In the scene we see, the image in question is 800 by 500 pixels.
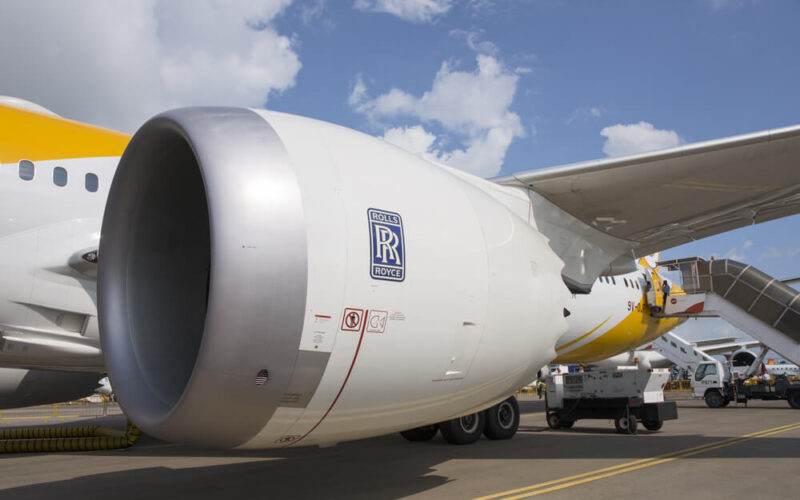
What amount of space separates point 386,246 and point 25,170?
4572 millimetres

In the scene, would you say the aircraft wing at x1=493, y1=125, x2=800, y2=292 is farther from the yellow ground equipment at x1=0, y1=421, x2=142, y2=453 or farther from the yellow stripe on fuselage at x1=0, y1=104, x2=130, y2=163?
the yellow ground equipment at x1=0, y1=421, x2=142, y2=453

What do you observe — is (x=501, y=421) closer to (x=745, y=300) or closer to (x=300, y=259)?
(x=300, y=259)

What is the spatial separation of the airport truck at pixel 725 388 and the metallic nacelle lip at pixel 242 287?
22582 mm

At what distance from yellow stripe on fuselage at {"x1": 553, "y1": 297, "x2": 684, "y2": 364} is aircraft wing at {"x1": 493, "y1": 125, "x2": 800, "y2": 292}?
5.24m

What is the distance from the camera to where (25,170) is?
6.47 metres

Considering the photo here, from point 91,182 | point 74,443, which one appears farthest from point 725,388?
point 91,182

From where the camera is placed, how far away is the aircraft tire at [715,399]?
72.7ft

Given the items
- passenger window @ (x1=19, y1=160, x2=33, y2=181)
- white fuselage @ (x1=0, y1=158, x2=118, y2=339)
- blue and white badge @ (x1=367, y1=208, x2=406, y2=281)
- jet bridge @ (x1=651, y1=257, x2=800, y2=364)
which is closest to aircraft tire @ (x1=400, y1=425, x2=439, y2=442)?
white fuselage @ (x1=0, y1=158, x2=118, y2=339)

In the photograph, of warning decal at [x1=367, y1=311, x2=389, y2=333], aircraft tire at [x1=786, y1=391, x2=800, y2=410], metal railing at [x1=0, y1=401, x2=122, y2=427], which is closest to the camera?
warning decal at [x1=367, y1=311, x2=389, y2=333]

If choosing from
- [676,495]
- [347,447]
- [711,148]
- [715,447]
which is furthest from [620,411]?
[711,148]

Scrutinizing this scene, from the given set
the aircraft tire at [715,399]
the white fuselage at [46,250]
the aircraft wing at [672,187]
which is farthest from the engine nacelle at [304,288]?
the aircraft tire at [715,399]

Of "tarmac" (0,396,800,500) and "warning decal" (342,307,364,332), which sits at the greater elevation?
"warning decal" (342,307,364,332)

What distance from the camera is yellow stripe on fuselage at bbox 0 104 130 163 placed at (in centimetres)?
654

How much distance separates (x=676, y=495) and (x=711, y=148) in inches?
136
